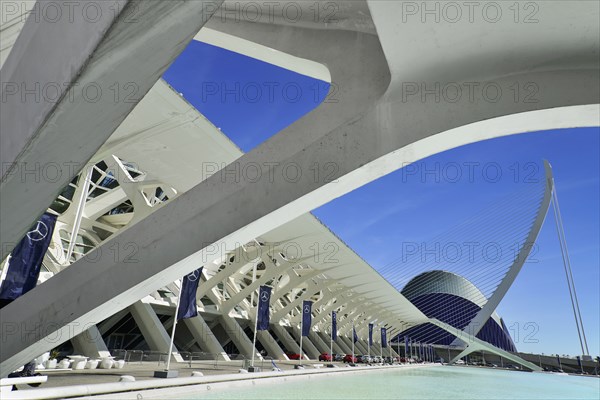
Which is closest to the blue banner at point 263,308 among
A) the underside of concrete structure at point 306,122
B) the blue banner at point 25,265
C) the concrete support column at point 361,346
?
the blue banner at point 25,265

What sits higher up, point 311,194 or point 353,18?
point 353,18

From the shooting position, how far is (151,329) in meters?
20.6

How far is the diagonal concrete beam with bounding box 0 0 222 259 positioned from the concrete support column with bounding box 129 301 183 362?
1964 cm

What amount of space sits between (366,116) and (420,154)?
805 mm

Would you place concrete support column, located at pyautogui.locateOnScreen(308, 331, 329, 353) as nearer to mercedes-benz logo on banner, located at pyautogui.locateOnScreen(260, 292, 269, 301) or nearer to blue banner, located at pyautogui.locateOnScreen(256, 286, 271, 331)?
blue banner, located at pyautogui.locateOnScreen(256, 286, 271, 331)

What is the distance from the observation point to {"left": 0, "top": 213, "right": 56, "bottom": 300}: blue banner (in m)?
7.18

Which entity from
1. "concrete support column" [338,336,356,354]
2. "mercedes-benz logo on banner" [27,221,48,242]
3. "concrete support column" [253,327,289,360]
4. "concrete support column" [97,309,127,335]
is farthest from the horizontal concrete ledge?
"concrete support column" [338,336,356,354]

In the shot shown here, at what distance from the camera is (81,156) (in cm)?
239

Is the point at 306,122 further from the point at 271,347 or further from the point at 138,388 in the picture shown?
the point at 271,347

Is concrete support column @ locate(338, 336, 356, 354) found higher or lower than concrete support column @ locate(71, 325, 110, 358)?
lower

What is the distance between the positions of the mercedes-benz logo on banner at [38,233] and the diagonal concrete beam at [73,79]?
6.17m

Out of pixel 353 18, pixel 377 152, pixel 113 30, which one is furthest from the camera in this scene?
pixel 353 18

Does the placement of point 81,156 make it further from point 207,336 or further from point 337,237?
point 207,336

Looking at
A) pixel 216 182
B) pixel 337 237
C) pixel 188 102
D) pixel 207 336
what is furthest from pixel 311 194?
pixel 207 336
